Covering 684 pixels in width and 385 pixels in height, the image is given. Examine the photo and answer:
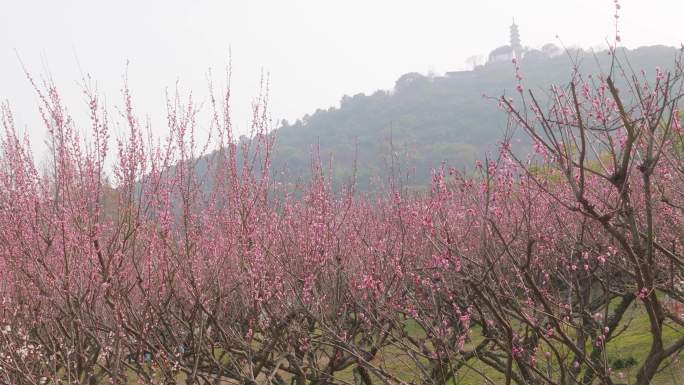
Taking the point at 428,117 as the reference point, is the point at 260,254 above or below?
below

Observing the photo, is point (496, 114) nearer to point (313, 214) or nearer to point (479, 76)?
point (479, 76)

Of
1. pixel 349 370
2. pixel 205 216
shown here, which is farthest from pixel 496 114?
pixel 205 216

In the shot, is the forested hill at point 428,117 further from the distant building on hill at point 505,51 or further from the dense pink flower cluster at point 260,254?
the dense pink flower cluster at point 260,254

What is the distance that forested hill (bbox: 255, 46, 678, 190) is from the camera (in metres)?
71.9

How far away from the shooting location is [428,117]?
92125mm

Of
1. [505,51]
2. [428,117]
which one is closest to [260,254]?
[428,117]

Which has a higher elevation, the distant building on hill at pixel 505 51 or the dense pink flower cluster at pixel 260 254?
the distant building on hill at pixel 505 51

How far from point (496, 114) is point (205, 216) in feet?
260

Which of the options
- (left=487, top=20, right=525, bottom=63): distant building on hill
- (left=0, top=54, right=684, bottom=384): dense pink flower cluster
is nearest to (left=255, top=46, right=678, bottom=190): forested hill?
(left=487, top=20, right=525, bottom=63): distant building on hill

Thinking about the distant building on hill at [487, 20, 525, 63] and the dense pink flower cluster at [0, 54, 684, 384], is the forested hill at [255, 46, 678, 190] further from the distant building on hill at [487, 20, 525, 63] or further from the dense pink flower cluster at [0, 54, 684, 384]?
the dense pink flower cluster at [0, 54, 684, 384]

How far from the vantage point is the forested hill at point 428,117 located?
71.9 m

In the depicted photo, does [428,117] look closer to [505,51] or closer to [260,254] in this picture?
[505,51]

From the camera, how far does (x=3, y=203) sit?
6.43 metres

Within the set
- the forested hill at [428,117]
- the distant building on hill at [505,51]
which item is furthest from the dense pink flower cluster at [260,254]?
the distant building on hill at [505,51]
